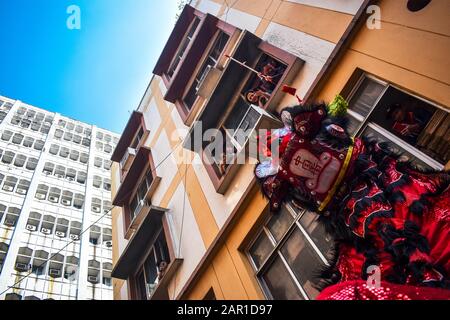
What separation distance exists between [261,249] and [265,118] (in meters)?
2.15

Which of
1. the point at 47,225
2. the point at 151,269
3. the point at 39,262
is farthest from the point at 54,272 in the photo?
the point at 151,269

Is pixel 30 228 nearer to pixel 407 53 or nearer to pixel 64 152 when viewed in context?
pixel 64 152

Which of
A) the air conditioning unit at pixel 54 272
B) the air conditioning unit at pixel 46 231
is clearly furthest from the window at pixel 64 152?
the air conditioning unit at pixel 54 272

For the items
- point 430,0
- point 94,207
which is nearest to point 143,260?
point 430,0

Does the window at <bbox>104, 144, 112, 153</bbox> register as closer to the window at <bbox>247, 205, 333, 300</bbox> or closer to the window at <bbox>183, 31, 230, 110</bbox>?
the window at <bbox>183, 31, 230, 110</bbox>

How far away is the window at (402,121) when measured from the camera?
11.3 ft

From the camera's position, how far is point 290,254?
185 inches

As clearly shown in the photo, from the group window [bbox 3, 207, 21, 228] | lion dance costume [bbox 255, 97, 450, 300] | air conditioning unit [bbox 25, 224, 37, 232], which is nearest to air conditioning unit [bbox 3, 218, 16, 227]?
window [bbox 3, 207, 21, 228]

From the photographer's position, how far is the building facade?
3.69 m

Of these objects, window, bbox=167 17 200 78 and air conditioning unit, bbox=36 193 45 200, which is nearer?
window, bbox=167 17 200 78

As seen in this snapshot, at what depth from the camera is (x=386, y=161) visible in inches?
106

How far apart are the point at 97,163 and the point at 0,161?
356 inches

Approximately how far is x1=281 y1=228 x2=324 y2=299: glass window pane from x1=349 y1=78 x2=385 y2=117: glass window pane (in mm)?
1890

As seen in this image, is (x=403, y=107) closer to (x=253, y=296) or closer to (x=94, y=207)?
(x=253, y=296)
